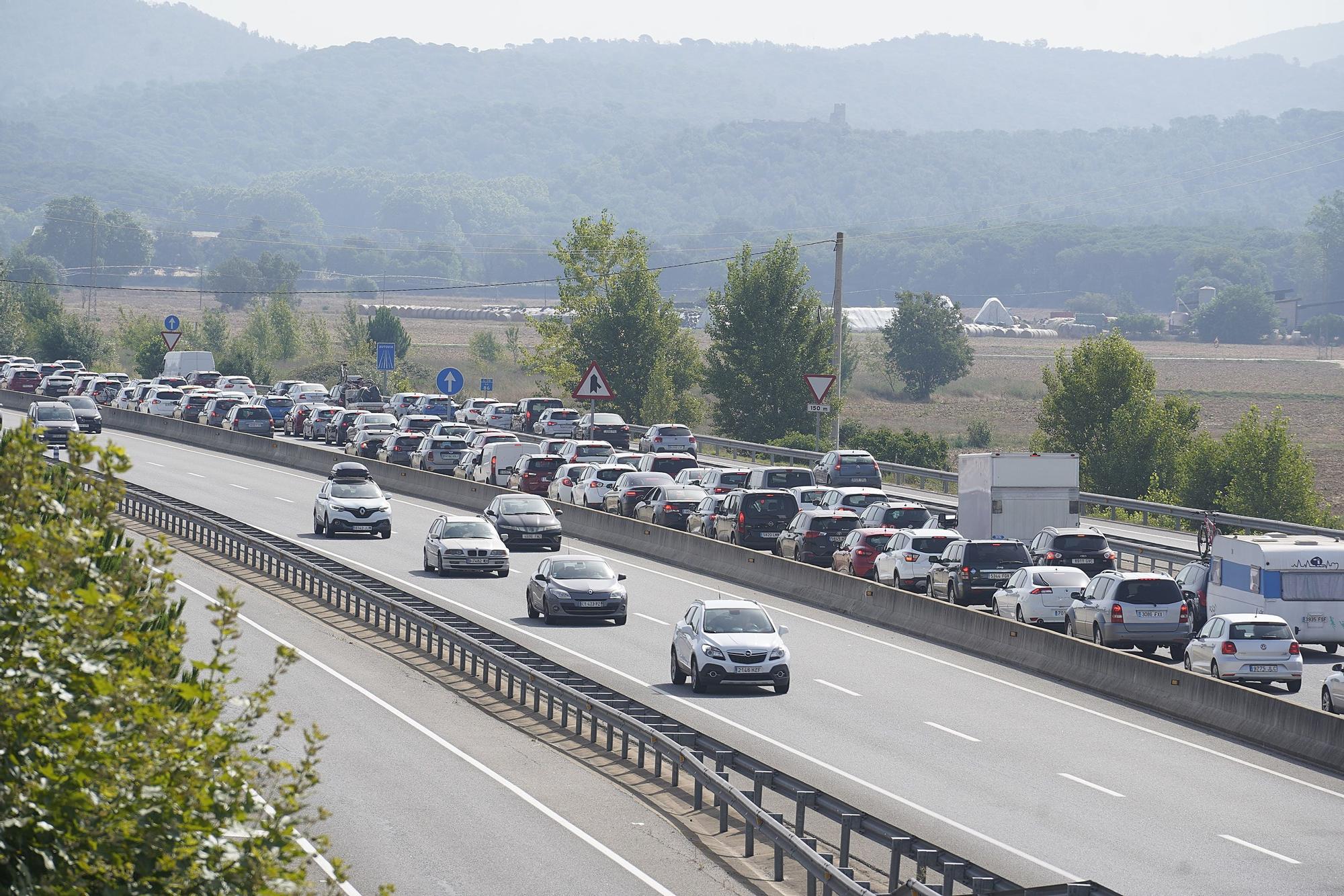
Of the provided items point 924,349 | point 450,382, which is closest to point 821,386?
point 450,382

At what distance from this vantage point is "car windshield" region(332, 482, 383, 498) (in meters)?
45.8

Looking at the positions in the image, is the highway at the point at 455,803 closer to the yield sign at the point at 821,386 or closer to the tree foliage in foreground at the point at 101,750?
the tree foliage in foreground at the point at 101,750

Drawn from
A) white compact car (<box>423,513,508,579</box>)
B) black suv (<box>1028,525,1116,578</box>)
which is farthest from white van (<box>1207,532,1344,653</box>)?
white compact car (<box>423,513,508,579</box>)

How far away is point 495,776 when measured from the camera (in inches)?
816

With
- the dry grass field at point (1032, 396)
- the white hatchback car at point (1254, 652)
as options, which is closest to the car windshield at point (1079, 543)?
the white hatchback car at point (1254, 652)

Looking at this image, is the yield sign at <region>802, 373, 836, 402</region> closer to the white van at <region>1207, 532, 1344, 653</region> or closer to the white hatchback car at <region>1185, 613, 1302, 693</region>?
the white van at <region>1207, 532, 1344, 653</region>

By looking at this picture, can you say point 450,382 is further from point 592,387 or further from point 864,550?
point 864,550

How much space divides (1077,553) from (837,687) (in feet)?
34.4

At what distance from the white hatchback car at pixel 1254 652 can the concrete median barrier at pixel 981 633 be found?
91 centimetres

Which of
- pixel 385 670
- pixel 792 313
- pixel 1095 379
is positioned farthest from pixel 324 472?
pixel 385 670

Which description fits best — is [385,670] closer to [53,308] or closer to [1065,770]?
[1065,770]

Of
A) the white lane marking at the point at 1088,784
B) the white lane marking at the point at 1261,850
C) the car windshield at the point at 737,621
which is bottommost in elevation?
the white lane marking at the point at 1088,784

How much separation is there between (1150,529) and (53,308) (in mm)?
87004

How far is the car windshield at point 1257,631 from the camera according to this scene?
87.5 feet
